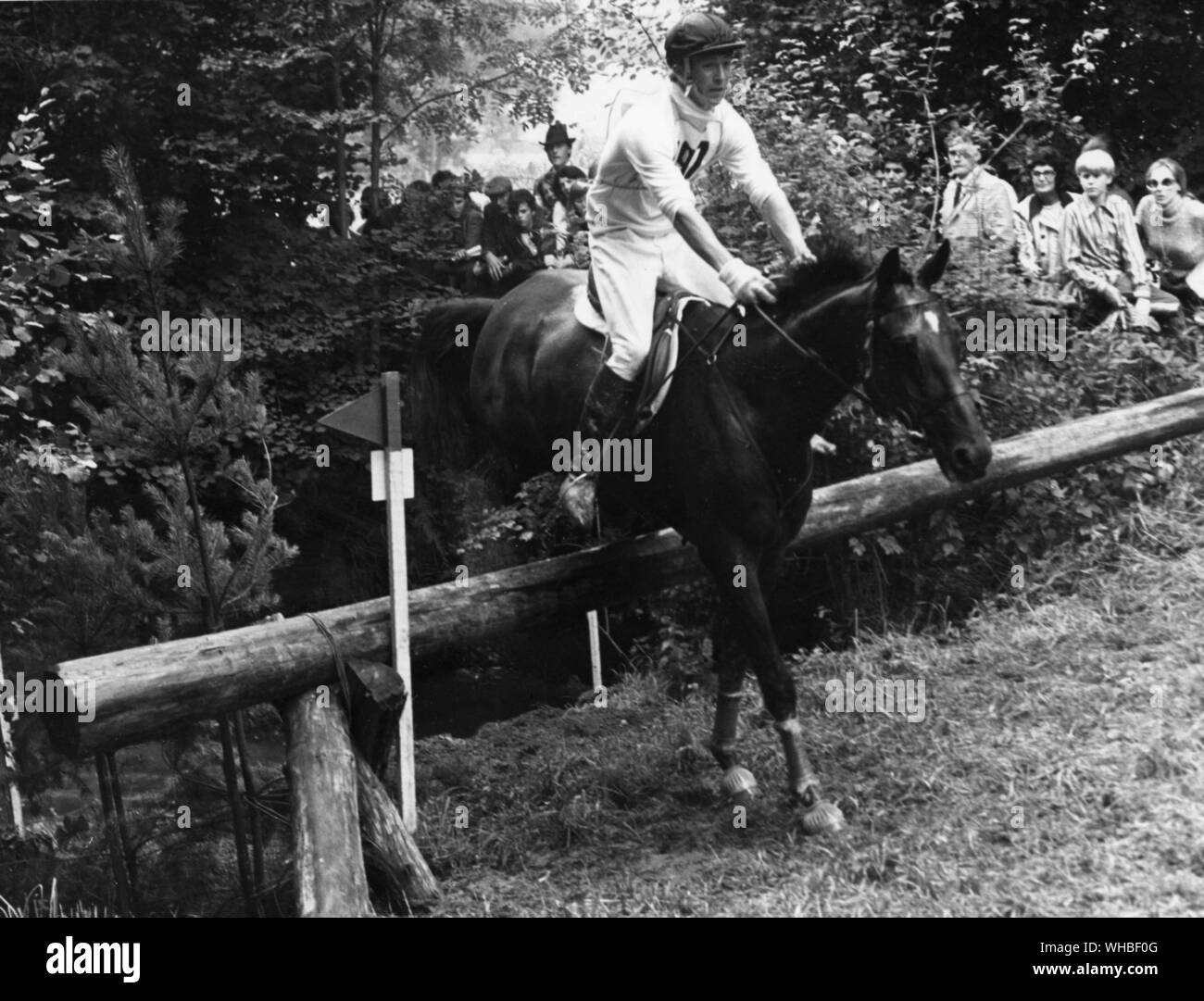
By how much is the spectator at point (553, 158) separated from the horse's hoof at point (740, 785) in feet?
24.3

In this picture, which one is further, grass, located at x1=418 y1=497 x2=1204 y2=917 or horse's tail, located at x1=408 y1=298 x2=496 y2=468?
horse's tail, located at x1=408 y1=298 x2=496 y2=468

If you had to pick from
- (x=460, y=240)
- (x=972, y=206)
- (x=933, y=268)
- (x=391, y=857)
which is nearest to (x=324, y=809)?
(x=391, y=857)

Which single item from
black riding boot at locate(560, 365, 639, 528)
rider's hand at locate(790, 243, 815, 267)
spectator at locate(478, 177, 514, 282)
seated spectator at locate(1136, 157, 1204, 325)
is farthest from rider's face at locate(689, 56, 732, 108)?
spectator at locate(478, 177, 514, 282)

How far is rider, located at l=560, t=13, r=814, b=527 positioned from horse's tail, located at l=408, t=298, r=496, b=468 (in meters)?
1.54

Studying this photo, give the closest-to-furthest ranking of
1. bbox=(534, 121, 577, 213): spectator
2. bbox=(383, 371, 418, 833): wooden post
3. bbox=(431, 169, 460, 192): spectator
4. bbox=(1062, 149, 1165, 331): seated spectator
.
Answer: bbox=(383, 371, 418, 833): wooden post → bbox=(1062, 149, 1165, 331): seated spectator → bbox=(534, 121, 577, 213): spectator → bbox=(431, 169, 460, 192): spectator

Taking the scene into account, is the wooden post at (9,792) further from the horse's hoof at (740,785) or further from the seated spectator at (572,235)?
the seated spectator at (572,235)

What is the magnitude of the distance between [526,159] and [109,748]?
607 inches

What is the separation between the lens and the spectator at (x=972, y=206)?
962 cm

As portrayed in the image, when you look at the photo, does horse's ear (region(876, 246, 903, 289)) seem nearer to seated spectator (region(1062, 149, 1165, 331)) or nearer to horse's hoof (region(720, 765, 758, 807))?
horse's hoof (region(720, 765, 758, 807))

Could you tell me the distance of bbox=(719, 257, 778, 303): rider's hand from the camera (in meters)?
5.55

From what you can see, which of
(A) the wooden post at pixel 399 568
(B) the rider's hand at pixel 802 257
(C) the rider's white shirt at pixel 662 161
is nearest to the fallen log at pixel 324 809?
(A) the wooden post at pixel 399 568

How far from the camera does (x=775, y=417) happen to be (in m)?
5.88
